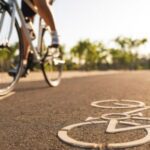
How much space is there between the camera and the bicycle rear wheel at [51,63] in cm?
593

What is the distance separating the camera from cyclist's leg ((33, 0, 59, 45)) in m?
5.05

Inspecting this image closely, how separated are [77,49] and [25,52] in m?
64.4

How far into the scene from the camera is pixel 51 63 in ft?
20.8

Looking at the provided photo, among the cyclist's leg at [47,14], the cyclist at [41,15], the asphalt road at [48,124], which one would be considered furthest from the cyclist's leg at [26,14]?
the asphalt road at [48,124]

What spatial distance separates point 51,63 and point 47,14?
127 centimetres

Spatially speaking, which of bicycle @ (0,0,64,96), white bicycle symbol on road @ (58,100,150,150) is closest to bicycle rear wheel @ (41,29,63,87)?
bicycle @ (0,0,64,96)

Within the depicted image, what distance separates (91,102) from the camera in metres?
4.29

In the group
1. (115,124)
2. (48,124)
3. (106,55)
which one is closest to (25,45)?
(48,124)

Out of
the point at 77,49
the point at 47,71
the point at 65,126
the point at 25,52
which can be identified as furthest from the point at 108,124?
the point at 77,49

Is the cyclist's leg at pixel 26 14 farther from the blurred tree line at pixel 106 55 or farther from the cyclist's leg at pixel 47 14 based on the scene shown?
the blurred tree line at pixel 106 55

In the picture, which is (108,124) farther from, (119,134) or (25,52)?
(25,52)

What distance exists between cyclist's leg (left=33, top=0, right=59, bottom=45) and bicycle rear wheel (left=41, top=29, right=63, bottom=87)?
0.27 m

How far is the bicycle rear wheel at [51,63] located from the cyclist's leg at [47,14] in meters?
0.27

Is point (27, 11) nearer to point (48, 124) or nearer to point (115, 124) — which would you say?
point (48, 124)
